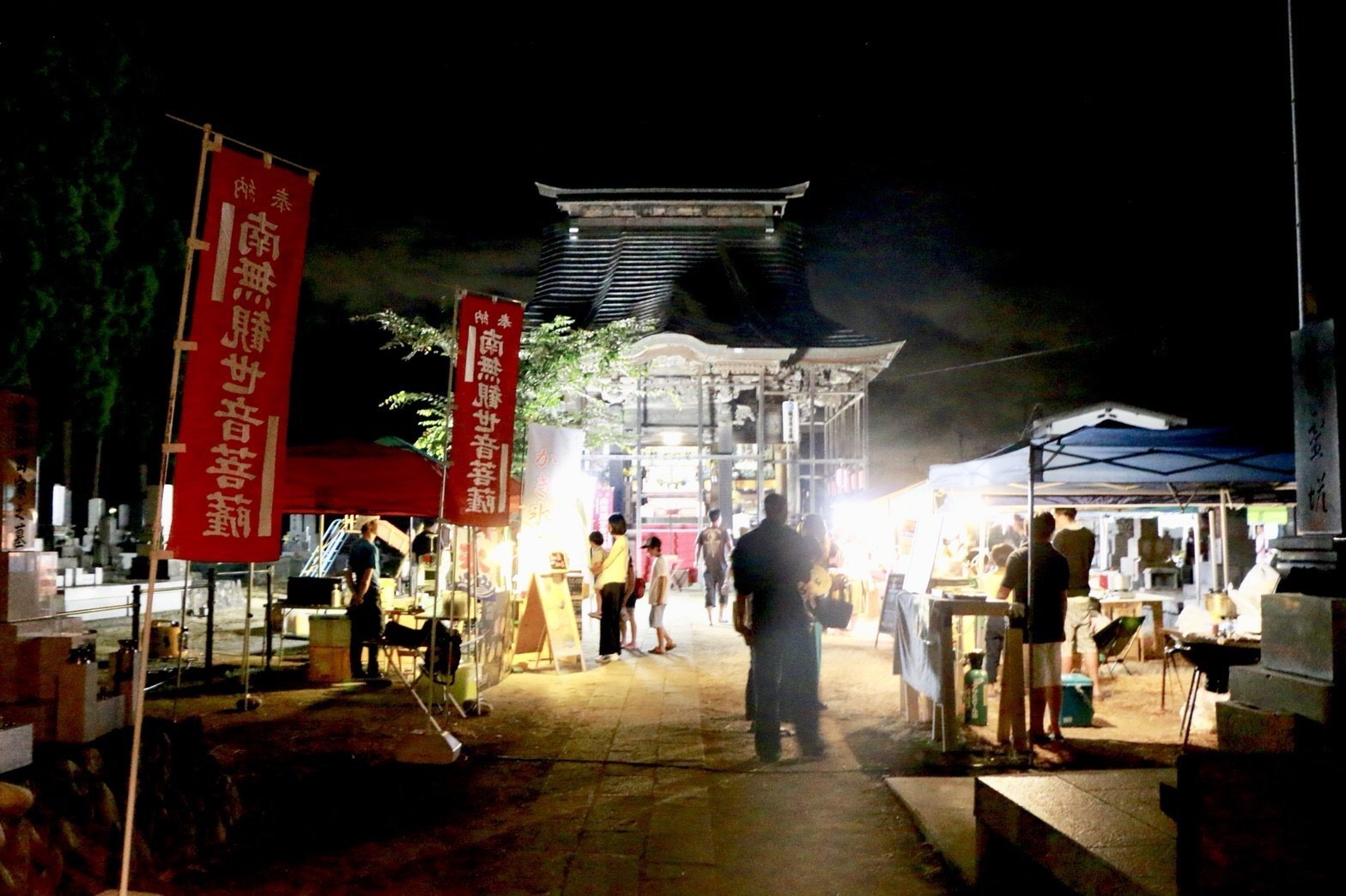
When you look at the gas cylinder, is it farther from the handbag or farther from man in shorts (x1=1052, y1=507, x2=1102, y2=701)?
man in shorts (x1=1052, y1=507, x2=1102, y2=701)

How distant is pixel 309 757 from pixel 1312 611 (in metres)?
6.66

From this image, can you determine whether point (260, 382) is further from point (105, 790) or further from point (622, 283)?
point (622, 283)

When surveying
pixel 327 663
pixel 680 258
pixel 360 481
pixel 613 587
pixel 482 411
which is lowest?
pixel 327 663

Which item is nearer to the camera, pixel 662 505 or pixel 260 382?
pixel 260 382

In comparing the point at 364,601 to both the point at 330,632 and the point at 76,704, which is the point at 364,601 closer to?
the point at 330,632

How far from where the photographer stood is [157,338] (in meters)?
23.3

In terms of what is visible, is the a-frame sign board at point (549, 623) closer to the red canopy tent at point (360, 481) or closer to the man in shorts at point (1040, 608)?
the red canopy tent at point (360, 481)

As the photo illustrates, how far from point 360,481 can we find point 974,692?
6.23 meters

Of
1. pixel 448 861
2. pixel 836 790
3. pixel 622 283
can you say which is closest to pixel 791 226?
pixel 622 283

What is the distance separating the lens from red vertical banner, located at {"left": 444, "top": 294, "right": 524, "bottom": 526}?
8.12 metres

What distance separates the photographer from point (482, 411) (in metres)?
8.37

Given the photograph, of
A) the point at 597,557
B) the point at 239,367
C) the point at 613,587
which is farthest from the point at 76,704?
the point at 597,557

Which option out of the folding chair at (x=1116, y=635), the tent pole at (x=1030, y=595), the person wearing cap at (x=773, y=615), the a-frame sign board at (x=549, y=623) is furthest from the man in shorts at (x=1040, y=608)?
the a-frame sign board at (x=549, y=623)

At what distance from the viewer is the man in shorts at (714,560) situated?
16.0m
